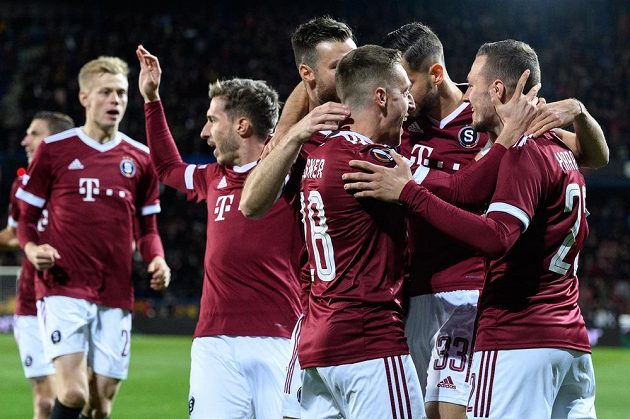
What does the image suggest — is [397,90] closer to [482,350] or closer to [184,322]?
[482,350]

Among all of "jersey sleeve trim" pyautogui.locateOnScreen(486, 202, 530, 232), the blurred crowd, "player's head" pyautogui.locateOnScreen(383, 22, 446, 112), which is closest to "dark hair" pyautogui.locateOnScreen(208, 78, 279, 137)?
"player's head" pyautogui.locateOnScreen(383, 22, 446, 112)

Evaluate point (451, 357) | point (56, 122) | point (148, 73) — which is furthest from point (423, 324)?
point (56, 122)

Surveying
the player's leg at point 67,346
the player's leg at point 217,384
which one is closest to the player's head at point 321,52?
the player's leg at point 217,384

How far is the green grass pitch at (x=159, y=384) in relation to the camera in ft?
34.1

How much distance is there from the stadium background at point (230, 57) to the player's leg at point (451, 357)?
16.9 m

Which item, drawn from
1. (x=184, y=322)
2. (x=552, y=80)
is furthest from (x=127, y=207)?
(x=552, y=80)

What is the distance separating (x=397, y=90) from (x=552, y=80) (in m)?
23.2

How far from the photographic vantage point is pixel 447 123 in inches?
197

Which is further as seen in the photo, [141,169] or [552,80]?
[552,80]

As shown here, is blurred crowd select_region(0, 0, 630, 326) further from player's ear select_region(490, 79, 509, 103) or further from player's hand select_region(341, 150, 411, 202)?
player's hand select_region(341, 150, 411, 202)

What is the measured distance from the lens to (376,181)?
3656mm

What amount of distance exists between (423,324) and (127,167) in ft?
10.2

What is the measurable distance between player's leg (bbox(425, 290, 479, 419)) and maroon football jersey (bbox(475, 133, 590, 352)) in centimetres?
68

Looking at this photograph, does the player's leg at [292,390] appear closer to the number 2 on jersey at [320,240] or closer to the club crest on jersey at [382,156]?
the number 2 on jersey at [320,240]
